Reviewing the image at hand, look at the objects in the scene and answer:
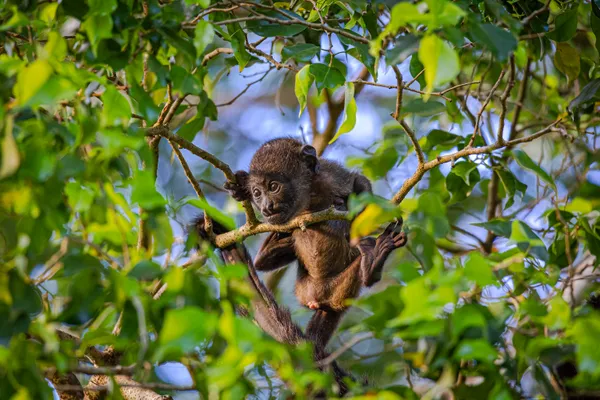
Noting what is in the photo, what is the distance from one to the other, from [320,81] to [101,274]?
2044mm

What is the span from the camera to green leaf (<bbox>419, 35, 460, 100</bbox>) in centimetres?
250

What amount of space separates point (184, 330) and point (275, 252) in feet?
13.1

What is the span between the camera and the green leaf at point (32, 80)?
2354 mm

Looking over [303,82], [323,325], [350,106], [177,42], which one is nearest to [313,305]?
[323,325]

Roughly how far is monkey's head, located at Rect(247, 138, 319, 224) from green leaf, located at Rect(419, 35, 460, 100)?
127 inches

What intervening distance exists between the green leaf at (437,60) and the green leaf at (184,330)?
109cm

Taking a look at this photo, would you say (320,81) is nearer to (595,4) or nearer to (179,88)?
(179,88)

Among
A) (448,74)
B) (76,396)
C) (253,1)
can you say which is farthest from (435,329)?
(76,396)

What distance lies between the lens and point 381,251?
16.3 feet

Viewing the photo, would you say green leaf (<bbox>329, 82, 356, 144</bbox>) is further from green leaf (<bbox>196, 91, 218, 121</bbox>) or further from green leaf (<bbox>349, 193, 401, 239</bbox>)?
green leaf (<bbox>349, 193, 401, 239</bbox>)

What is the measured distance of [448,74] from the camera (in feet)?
8.16

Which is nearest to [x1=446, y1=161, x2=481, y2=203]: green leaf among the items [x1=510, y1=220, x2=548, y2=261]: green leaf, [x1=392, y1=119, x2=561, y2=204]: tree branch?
[x1=392, y1=119, x2=561, y2=204]: tree branch

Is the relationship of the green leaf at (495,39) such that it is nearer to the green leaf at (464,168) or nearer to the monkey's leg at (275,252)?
the green leaf at (464,168)

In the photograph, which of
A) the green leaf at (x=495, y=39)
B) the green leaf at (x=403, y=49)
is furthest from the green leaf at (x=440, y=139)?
the green leaf at (x=495, y=39)
